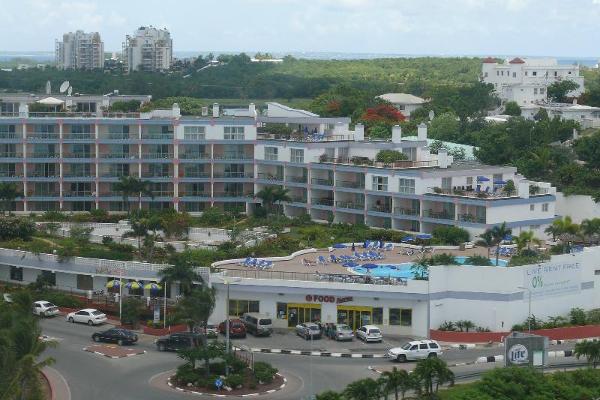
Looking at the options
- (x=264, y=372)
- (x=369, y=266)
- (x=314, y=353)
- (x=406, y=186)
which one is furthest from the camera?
(x=406, y=186)

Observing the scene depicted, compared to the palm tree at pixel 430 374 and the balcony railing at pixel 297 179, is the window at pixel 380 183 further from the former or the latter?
the palm tree at pixel 430 374

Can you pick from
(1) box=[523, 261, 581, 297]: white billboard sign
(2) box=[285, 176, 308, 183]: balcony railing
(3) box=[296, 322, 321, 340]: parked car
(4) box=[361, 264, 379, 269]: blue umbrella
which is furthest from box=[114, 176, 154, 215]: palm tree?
(1) box=[523, 261, 581, 297]: white billboard sign

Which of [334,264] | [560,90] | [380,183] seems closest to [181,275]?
[334,264]

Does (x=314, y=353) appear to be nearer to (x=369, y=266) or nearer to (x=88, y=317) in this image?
(x=369, y=266)

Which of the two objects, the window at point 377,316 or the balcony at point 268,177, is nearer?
the window at point 377,316

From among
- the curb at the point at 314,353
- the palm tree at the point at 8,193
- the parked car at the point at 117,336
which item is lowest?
the curb at the point at 314,353

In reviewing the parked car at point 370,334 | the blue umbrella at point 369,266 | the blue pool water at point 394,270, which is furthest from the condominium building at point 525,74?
the parked car at point 370,334

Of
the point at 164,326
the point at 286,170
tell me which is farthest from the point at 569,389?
the point at 286,170
